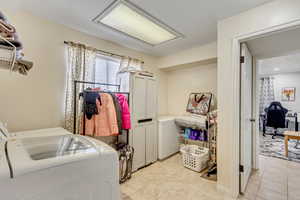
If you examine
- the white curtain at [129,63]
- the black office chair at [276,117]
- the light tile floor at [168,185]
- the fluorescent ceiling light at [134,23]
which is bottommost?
the light tile floor at [168,185]

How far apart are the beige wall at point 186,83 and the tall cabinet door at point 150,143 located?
4.02 feet

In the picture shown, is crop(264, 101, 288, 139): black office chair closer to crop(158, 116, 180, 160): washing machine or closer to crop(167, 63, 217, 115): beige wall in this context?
crop(167, 63, 217, 115): beige wall

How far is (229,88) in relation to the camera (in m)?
1.86

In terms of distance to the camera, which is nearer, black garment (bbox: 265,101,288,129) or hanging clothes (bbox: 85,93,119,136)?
hanging clothes (bbox: 85,93,119,136)

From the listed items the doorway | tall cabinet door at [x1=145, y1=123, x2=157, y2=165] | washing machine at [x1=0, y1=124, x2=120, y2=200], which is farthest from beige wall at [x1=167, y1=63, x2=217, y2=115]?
washing machine at [x1=0, y1=124, x2=120, y2=200]

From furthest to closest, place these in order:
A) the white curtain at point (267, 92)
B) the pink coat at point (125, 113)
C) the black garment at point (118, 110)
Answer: the white curtain at point (267, 92)
the pink coat at point (125, 113)
the black garment at point (118, 110)

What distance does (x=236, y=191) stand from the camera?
5.93 feet

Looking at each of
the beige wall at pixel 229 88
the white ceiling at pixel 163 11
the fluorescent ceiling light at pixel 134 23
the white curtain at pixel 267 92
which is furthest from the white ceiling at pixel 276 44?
the white curtain at pixel 267 92

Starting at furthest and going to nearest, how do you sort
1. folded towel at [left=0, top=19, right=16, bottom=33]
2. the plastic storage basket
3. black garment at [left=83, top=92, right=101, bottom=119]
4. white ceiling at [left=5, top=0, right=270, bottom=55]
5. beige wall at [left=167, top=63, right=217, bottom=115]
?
beige wall at [left=167, top=63, right=217, bottom=115] → the plastic storage basket → black garment at [left=83, top=92, right=101, bottom=119] → white ceiling at [left=5, top=0, right=270, bottom=55] → folded towel at [left=0, top=19, right=16, bottom=33]

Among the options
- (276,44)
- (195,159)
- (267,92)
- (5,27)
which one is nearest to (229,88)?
(276,44)

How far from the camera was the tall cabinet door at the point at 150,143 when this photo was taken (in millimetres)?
2727

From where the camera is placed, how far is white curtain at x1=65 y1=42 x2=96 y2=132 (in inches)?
85.1

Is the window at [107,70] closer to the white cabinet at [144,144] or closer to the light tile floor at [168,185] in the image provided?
the white cabinet at [144,144]

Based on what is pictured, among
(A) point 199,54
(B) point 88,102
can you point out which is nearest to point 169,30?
(A) point 199,54
